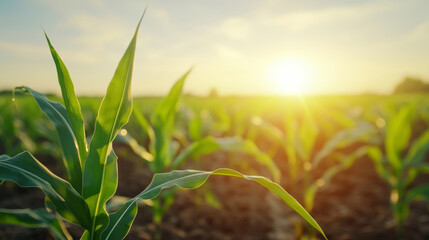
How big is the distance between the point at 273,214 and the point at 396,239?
3.86 ft

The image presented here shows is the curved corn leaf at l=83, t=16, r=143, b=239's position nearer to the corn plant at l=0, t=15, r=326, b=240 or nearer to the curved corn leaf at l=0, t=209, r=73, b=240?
the corn plant at l=0, t=15, r=326, b=240

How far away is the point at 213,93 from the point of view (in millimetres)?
37719

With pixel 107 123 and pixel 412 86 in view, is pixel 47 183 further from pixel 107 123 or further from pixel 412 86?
pixel 412 86

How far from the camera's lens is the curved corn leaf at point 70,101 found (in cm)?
98

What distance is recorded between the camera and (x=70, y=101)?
39.4 inches

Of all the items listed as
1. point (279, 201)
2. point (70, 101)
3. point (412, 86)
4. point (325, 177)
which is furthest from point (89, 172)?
point (412, 86)

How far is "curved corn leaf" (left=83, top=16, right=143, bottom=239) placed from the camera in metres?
0.97

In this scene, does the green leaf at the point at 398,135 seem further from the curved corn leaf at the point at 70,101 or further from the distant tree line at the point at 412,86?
the distant tree line at the point at 412,86

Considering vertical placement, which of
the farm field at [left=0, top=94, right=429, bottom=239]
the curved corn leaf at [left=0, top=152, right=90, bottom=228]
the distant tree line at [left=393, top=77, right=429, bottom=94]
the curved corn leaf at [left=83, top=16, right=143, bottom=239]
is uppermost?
the distant tree line at [left=393, top=77, right=429, bottom=94]

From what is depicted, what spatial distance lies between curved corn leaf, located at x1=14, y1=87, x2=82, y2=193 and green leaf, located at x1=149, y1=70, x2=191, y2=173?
0.65 m

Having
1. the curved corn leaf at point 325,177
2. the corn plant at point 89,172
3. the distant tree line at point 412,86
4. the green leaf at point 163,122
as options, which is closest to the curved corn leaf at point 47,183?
the corn plant at point 89,172

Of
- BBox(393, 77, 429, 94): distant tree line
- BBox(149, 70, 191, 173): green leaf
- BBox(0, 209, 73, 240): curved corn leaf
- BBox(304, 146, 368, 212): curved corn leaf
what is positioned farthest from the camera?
BBox(393, 77, 429, 94): distant tree line

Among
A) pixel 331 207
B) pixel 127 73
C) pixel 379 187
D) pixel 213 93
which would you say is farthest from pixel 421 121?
pixel 213 93

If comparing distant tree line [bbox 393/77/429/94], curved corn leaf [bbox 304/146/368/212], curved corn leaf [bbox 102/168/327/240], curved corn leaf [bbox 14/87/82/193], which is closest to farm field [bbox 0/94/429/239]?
curved corn leaf [bbox 304/146/368/212]
